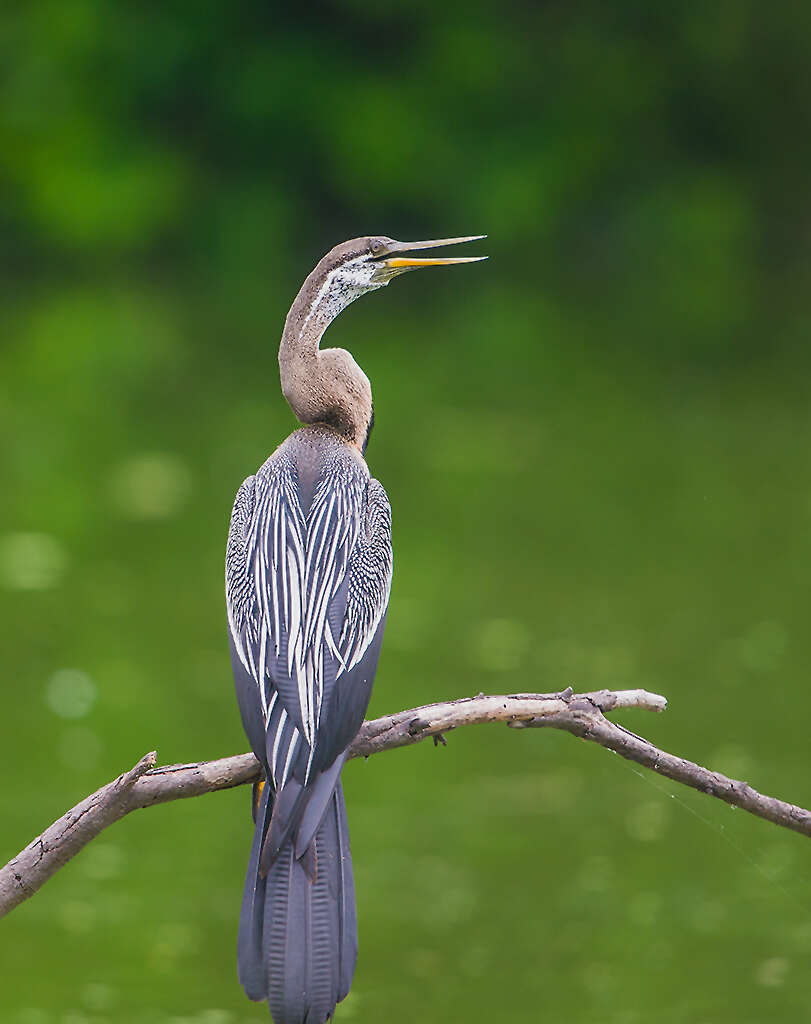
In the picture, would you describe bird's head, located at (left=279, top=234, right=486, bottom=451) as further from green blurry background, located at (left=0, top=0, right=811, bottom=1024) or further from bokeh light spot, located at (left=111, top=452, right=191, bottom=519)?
bokeh light spot, located at (left=111, top=452, right=191, bottom=519)

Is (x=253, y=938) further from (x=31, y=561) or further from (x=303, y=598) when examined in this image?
(x=31, y=561)

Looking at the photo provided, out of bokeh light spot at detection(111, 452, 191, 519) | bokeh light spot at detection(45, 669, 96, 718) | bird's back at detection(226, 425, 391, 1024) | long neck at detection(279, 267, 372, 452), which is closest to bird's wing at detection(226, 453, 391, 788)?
bird's back at detection(226, 425, 391, 1024)

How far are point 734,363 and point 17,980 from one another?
10582mm

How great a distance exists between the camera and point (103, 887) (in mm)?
6402

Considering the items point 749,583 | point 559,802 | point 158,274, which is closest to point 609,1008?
point 559,802

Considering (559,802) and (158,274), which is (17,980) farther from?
(158,274)

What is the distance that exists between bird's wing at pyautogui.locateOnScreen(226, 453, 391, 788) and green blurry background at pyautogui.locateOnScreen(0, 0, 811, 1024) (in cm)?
237

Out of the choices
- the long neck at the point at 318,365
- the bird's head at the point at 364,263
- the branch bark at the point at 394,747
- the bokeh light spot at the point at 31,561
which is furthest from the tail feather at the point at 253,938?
the bokeh light spot at the point at 31,561

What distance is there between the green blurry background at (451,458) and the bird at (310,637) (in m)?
2.38

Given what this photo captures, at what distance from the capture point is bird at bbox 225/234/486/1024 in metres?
3.09

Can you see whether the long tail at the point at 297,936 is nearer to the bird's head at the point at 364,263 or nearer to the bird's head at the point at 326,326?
the bird's head at the point at 326,326

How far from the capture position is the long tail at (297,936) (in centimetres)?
304

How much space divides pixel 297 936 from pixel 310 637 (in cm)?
58

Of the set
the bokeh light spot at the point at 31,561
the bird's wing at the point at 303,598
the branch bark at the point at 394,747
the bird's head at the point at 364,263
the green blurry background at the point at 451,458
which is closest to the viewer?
the branch bark at the point at 394,747
